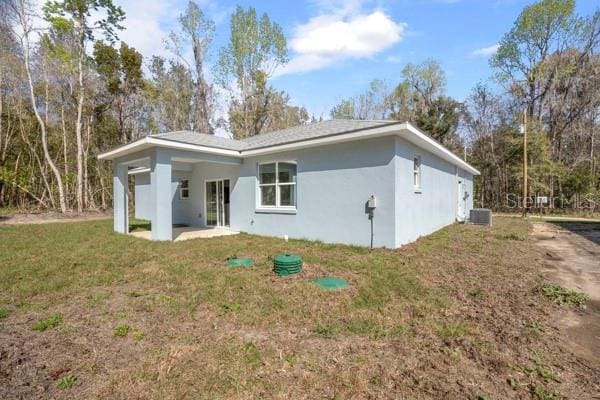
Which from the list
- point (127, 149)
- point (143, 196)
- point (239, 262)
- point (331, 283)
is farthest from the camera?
point (143, 196)

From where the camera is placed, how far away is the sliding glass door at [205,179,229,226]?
36.7 ft

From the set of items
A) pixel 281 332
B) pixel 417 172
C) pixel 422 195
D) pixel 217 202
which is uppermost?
pixel 417 172

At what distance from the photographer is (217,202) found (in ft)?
38.0

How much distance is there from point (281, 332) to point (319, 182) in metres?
5.32

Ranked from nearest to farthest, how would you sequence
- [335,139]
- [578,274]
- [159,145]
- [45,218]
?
1. [578,274]
2. [335,139]
3. [159,145]
4. [45,218]

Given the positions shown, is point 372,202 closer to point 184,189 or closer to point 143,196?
point 184,189

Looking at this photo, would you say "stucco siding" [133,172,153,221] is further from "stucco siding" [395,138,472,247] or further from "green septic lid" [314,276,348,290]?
"green septic lid" [314,276,348,290]

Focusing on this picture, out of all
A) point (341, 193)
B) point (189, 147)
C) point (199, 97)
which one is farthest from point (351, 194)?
point (199, 97)

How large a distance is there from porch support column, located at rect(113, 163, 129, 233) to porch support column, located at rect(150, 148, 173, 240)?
2727 millimetres

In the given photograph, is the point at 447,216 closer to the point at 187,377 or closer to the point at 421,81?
the point at 187,377

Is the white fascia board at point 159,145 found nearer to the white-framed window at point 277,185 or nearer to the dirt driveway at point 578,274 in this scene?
the white-framed window at point 277,185

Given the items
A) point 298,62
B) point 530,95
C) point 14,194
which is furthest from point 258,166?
point 530,95

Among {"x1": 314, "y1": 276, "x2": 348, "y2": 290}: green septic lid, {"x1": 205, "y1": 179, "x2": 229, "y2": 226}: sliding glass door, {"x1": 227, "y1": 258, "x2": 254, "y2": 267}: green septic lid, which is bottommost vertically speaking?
{"x1": 314, "y1": 276, "x2": 348, "y2": 290}: green septic lid

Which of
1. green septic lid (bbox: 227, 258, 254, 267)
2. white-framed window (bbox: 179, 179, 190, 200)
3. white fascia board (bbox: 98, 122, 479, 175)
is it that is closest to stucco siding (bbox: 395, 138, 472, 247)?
white fascia board (bbox: 98, 122, 479, 175)
